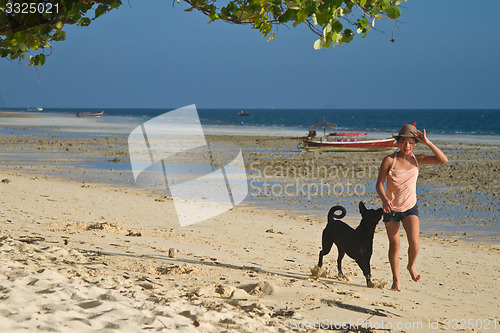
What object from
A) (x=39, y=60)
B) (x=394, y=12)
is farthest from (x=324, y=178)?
(x=394, y=12)

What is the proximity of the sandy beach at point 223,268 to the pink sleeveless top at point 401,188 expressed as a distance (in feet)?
3.19

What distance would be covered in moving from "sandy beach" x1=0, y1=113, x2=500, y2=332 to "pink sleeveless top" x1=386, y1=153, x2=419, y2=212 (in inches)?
38.3

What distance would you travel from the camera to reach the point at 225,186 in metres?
15.1

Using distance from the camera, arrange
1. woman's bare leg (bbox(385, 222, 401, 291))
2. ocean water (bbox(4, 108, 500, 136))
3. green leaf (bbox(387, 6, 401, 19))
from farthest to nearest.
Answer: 1. ocean water (bbox(4, 108, 500, 136))
2. woman's bare leg (bbox(385, 222, 401, 291))
3. green leaf (bbox(387, 6, 401, 19))

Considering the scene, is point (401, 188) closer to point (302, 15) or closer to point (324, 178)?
point (302, 15)

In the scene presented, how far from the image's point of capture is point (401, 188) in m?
5.30

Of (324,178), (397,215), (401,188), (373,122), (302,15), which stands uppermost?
(302,15)

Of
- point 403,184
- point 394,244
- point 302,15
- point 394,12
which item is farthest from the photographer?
point 394,244

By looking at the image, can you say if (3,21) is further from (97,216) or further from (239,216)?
(239,216)

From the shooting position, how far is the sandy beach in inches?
162

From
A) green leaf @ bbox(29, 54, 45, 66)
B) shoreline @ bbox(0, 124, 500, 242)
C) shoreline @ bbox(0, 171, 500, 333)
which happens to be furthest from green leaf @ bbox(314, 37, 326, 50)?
shoreline @ bbox(0, 124, 500, 242)

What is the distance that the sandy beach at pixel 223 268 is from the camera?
411 cm

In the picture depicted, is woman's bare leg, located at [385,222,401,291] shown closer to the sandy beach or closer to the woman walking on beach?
the woman walking on beach

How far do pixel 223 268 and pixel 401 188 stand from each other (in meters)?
2.28
